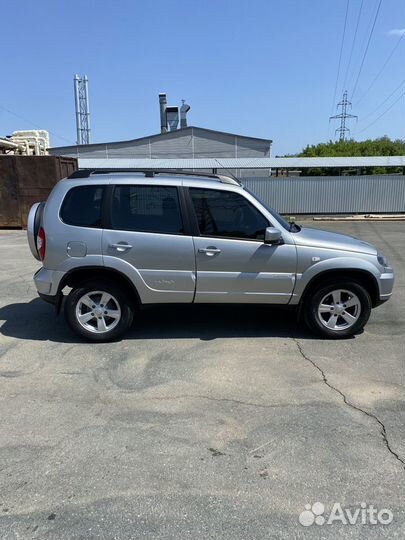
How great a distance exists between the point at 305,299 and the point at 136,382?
2158mm

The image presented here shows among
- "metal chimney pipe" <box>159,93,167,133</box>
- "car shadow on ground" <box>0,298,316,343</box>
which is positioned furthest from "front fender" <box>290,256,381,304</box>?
"metal chimney pipe" <box>159,93,167,133</box>

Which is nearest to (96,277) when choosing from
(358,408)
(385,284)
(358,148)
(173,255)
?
(173,255)

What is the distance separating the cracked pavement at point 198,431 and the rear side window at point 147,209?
4.26 ft

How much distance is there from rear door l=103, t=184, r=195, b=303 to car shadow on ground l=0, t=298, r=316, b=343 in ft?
1.04

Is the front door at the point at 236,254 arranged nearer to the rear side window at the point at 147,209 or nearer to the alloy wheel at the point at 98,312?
the rear side window at the point at 147,209

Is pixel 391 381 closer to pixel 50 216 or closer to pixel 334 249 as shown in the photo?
pixel 334 249

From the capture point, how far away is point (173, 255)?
16.5ft

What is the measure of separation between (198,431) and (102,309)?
7.10 ft

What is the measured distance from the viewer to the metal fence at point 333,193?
22.7 metres

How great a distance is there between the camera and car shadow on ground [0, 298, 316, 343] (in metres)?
5.39

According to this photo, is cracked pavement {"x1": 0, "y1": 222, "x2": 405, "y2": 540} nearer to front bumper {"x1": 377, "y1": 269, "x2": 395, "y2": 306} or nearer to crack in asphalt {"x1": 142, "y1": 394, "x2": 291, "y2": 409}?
crack in asphalt {"x1": 142, "y1": 394, "x2": 291, "y2": 409}

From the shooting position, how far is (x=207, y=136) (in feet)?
106

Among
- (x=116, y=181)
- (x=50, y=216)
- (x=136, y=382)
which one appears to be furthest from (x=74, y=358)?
(x=116, y=181)

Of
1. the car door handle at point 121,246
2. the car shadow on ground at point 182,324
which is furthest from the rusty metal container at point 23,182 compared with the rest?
the car door handle at point 121,246
